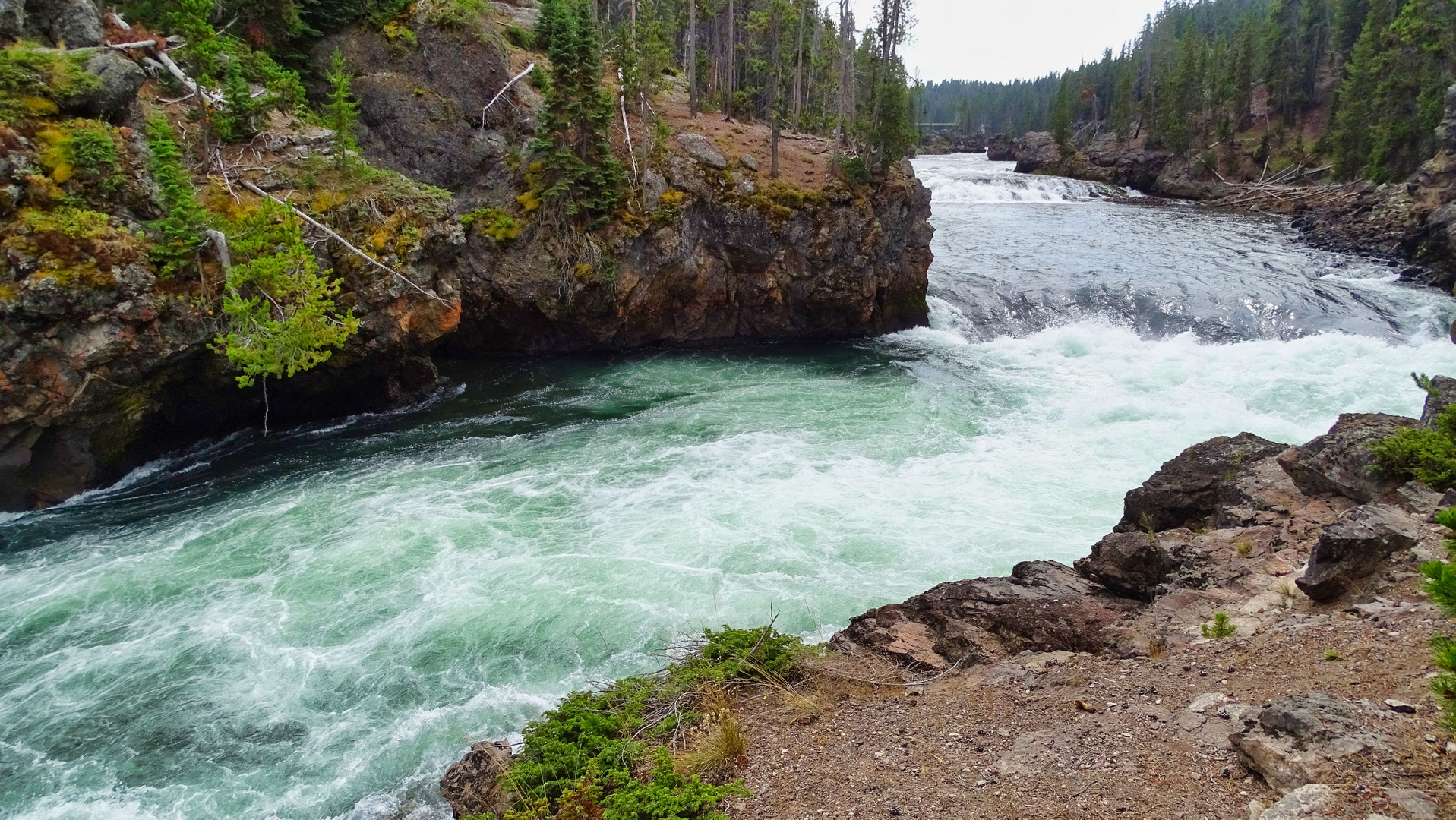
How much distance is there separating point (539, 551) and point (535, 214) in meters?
12.3

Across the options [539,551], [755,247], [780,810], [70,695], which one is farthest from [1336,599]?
[755,247]

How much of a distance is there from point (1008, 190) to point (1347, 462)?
52693 mm

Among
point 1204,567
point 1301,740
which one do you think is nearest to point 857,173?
point 1204,567

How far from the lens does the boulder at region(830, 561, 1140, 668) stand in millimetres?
7672

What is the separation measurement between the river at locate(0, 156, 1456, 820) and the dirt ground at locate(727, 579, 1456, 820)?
10.7ft

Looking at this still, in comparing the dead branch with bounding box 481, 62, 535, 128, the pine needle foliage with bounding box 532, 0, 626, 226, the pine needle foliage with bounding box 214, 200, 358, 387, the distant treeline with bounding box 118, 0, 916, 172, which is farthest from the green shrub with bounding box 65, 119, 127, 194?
the dead branch with bounding box 481, 62, 535, 128

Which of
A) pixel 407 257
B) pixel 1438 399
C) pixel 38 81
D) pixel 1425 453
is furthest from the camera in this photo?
pixel 407 257

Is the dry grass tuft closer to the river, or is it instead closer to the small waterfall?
the river

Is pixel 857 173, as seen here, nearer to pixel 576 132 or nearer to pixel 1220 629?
pixel 576 132

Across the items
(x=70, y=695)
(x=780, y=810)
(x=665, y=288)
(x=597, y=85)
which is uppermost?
(x=597, y=85)

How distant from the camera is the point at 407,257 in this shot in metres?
17.4

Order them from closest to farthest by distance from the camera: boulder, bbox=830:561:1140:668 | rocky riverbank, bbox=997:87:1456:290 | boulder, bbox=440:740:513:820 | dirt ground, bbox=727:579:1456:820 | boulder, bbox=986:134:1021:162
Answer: dirt ground, bbox=727:579:1456:820
boulder, bbox=440:740:513:820
boulder, bbox=830:561:1140:668
rocky riverbank, bbox=997:87:1456:290
boulder, bbox=986:134:1021:162

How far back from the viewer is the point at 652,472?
1498 cm

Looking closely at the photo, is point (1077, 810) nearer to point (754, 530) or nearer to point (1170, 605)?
point (1170, 605)
